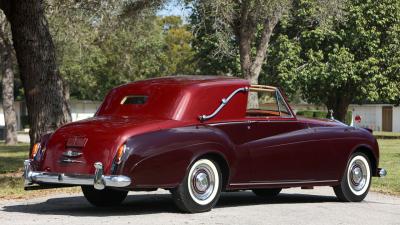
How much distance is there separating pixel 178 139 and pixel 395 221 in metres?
2.85

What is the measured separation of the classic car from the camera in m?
8.82

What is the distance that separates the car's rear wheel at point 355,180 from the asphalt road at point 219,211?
0.16m

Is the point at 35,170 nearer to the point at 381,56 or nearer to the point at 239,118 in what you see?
the point at 239,118

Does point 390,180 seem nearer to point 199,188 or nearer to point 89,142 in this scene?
point 199,188

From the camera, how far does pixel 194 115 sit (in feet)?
31.3

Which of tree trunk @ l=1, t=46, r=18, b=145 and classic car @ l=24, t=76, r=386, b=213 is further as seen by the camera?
tree trunk @ l=1, t=46, r=18, b=145

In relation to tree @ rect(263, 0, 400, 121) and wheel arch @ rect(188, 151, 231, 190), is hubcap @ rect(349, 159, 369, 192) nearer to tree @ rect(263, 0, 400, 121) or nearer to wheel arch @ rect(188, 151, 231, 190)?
wheel arch @ rect(188, 151, 231, 190)

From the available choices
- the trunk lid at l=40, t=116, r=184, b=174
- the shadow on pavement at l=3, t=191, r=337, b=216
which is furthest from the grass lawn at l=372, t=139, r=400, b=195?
the trunk lid at l=40, t=116, r=184, b=174

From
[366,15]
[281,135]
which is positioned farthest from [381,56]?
[281,135]

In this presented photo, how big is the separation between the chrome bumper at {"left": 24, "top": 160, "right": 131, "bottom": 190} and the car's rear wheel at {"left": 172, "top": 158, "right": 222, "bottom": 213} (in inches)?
31.0

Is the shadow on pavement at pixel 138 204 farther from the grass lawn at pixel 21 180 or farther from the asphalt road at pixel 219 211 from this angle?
the grass lawn at pixel 21 180

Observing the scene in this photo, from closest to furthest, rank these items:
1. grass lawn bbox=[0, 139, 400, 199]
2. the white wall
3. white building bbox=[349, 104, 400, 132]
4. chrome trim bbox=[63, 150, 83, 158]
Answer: chrome trim bbox=[63, 150, 83, 158], grass lawn bbox=[0, 139, 400, 199], the white wall, white building bbox=[349, 104, 400, 132]

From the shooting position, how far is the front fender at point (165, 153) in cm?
870

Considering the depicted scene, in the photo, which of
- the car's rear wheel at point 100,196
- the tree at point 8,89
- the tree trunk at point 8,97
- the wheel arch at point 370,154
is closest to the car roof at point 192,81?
the car's rear wheel at point 100,196
